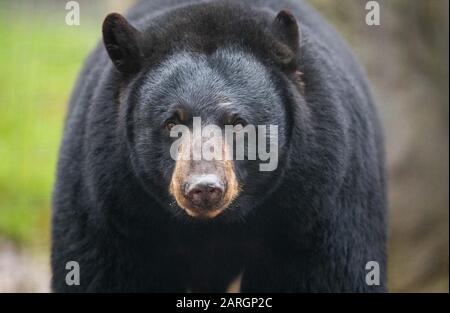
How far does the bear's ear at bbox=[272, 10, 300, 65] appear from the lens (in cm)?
551

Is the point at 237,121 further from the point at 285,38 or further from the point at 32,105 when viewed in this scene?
the point at 32,105

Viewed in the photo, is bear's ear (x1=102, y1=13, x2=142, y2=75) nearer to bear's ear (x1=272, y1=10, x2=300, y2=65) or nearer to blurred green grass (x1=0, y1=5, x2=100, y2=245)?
bear's ear (x1=272, y1=10, x2=300, y2=65)

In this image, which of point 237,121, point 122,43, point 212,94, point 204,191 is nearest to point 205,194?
point 204,191

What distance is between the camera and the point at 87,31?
1420cm

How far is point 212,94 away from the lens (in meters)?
5.28

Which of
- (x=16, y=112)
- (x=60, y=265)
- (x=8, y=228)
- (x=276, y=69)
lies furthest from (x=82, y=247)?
(x=16, y=112)

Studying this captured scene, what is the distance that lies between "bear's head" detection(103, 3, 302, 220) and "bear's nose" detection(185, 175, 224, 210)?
0.55 feet

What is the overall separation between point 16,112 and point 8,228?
2.69m

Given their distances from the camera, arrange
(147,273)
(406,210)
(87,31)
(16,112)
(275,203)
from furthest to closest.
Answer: (87,31), (16,112), (406,210), (147,273), (275,203)

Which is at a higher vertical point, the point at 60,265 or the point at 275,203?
the point at 275,203

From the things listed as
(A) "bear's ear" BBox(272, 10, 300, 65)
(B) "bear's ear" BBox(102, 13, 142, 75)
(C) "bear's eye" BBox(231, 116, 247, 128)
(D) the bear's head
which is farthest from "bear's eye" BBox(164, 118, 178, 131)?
(A) "bear's ear" BBox(272, 10, 300, 65)

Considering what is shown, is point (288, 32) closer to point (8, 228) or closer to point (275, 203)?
point (275, 203)

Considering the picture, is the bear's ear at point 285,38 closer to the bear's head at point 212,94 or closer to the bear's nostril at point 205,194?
the bear's head at point 212,94

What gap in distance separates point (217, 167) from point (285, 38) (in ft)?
3.38
